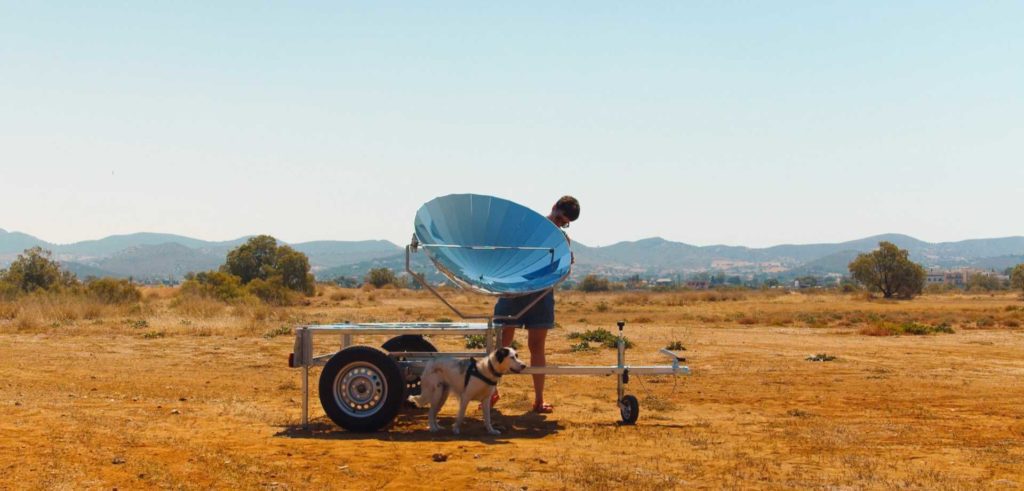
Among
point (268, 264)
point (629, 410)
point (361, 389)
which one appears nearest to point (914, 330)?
point (629, 410)

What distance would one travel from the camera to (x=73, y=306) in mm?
29141

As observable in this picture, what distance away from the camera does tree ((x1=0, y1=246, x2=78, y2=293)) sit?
42.6 m

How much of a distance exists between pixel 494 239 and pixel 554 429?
7.53 feet

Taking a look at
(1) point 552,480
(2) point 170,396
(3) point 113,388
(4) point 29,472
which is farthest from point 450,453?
(3) point 113,388

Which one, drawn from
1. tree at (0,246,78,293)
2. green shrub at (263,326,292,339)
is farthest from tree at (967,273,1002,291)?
green shrub at (263,326,292,339)

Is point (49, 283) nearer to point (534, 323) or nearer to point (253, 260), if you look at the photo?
point (253, 260)

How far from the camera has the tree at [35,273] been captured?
1678 inches

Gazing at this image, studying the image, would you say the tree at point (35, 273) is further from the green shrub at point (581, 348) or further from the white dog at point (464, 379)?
the white dog at point (464, 379)

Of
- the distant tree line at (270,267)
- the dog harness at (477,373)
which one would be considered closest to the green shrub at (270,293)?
the distant tree line at (270,267)

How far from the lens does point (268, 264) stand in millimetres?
57406

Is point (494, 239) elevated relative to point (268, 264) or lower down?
lower down

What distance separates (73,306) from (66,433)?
2211 centimetres

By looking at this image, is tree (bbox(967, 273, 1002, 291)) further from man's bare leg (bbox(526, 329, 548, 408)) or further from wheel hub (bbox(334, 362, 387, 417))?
wheel hub (bbox(334, 362, 387, 417))

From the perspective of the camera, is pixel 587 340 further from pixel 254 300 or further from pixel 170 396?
pixel 254 300
